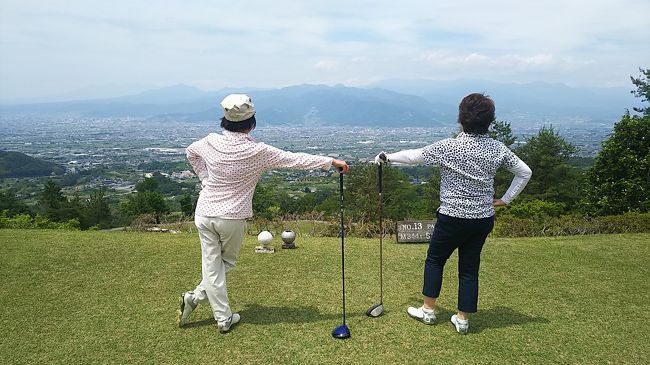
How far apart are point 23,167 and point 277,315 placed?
69.0 metres

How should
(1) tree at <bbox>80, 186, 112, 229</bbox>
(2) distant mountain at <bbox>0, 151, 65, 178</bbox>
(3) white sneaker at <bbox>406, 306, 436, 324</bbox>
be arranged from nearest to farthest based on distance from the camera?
(3) white sneaker at <bbox>406, 306, 436, 324</bbox>, (1) tree at <bbox>80, 186, 112, 229</bbox>, (2) distant mountain at <bbox>0, 151, 65, 178</bbox>

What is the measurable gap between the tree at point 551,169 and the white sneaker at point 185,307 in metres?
22.4

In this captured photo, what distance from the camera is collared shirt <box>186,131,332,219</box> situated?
10.8ft

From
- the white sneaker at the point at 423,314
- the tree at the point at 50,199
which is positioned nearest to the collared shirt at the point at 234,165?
the white sneaker at the point at 423,314

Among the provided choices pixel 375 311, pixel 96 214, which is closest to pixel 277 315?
pixel 375 311

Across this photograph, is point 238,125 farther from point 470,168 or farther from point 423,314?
point 423,314

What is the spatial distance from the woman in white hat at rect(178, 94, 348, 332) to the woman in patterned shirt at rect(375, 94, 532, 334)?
808mm

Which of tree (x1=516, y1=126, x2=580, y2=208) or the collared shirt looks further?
tree (x1=516, y1=126, x2=580, y2=208)

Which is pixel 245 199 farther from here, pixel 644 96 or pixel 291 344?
pixel 644 96

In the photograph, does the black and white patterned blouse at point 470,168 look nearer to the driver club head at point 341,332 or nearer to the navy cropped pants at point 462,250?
the navy cropped pants at point 462,250

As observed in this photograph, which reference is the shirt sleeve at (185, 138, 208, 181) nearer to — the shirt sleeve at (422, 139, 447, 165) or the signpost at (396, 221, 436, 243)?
the shirt sleeve at (422, 139, 447, 165)

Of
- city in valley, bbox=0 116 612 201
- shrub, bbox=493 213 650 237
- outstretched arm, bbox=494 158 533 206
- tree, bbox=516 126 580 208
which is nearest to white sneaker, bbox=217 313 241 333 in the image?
outstretched arm, bbox=494 158 533 206

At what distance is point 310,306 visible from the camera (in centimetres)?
408

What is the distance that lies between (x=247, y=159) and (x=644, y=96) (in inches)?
982
